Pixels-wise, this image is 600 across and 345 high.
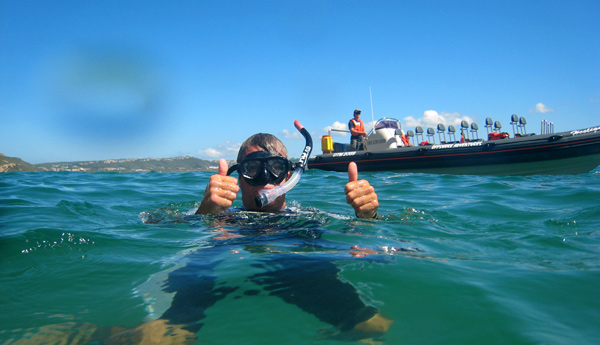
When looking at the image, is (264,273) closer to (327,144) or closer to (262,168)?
(262,168)

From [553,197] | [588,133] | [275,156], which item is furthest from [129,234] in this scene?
[588,133]

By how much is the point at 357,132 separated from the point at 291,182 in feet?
32.2

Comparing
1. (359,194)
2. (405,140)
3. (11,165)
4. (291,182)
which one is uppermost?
(11,165)

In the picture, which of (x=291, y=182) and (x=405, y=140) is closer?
(x=291, y=182)

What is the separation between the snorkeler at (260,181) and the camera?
2.26m

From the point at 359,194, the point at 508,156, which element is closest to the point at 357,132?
the point at 508,156

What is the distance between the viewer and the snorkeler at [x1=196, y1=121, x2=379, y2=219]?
2256mm

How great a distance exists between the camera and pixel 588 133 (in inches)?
360

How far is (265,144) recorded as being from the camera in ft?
8.89

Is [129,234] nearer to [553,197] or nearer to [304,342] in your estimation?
[304,342]

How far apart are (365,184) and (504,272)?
35.4 inches

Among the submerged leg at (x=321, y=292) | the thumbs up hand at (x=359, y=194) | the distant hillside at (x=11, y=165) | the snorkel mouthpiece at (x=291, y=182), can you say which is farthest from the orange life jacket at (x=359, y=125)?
the distant hillside at (x=11, y=165)

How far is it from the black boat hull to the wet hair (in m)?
8.41

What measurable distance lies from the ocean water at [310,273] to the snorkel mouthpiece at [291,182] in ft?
0.82
